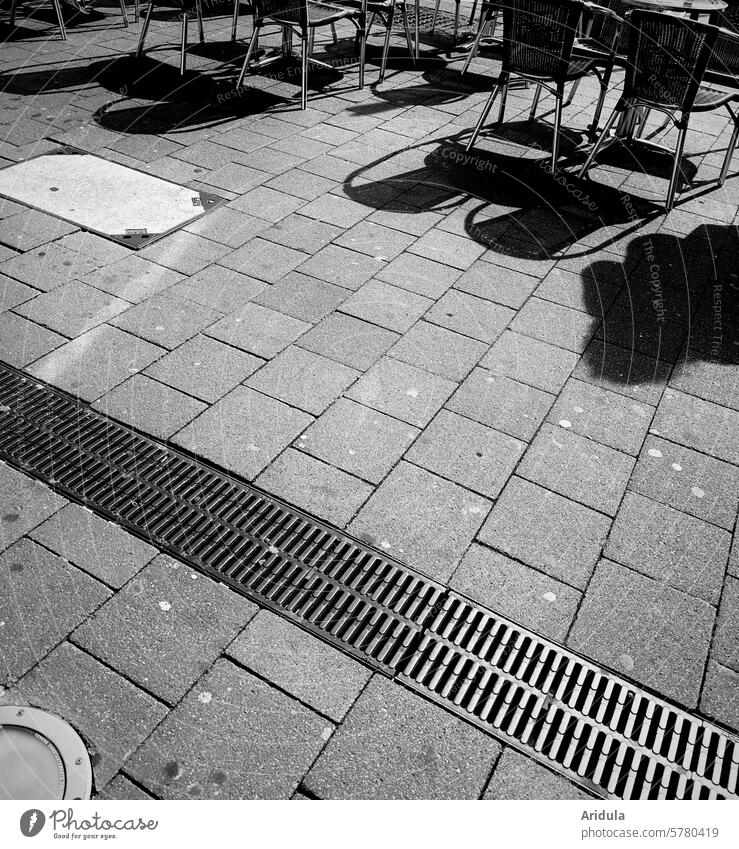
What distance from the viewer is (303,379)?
11.6 feet

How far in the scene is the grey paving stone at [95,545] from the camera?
260 cm

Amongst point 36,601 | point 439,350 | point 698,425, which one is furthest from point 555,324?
point 36,601

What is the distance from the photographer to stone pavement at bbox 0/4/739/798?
2244 mm

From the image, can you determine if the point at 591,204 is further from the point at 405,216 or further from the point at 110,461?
the point at 110,461

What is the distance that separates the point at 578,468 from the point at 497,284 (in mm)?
1584

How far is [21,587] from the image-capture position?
2516mm

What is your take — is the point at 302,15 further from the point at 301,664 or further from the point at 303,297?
the point at 301,664

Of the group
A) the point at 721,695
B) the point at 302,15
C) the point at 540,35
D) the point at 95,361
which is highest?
the point at 540,35

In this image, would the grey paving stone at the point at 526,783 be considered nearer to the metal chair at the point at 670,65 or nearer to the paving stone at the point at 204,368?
the paving stone at the point at 204,368

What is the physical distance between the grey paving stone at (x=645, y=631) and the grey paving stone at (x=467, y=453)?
0.59 m

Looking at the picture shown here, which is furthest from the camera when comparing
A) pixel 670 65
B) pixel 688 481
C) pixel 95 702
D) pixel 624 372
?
pixel 670 65

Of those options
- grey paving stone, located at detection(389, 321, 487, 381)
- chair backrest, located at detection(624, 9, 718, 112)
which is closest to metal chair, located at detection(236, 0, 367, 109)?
chair backrest, located at detection(624, 9, 718, 112)

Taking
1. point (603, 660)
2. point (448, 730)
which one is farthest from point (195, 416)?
point (603, 660)
